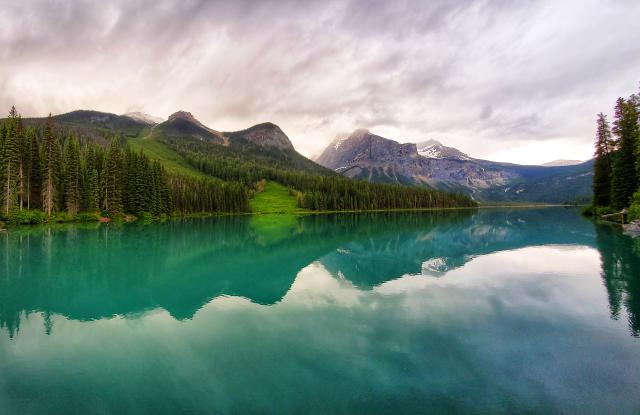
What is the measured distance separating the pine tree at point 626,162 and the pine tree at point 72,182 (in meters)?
134

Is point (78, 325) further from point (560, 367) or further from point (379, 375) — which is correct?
point (560, 367)

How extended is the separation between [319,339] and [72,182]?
103449 mm

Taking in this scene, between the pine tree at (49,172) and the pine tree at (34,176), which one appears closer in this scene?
the pine tree at (49,172)

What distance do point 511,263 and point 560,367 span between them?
81.8 feet

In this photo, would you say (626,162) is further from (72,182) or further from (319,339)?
(72,182)

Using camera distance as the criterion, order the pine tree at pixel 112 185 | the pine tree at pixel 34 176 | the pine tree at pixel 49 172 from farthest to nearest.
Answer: the pine tree at pixel 112 185
the pine tree at pixel 34 176
the pine tree at pixel 49 172

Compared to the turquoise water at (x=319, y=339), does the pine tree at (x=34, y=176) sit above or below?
above

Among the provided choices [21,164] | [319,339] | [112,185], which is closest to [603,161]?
[319,339]

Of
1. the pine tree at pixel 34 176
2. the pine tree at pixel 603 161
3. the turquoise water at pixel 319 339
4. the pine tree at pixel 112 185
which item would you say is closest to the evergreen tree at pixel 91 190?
the pine tree at pixel 112 185

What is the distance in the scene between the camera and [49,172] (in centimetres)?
8556

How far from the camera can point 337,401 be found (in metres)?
10.4

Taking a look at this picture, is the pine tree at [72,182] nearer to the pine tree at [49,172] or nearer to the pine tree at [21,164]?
the pine tree at [49,172]

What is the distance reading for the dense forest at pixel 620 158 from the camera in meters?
67.2

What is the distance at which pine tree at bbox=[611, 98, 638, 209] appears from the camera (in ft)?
225
